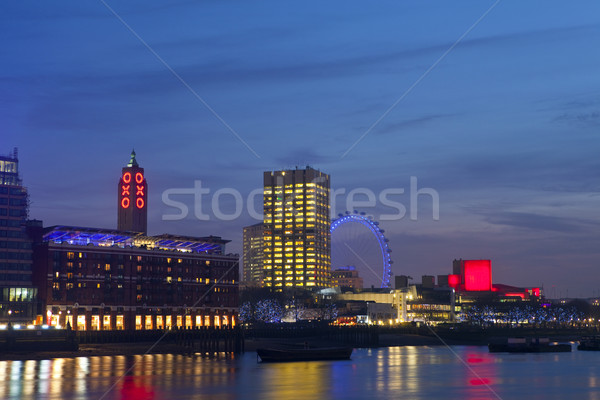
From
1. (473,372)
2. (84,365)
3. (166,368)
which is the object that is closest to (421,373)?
(473,372)

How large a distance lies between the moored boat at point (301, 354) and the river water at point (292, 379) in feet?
9.57

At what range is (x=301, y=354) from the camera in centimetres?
17425

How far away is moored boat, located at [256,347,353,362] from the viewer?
168 meters

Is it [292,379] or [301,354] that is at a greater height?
[301,354]

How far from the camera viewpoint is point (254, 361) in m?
167

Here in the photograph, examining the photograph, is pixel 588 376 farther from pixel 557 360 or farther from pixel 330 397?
pixel 330 397

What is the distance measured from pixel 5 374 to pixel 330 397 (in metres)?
56.4

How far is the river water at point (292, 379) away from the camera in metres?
110

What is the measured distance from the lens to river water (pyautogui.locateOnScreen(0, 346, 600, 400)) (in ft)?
360

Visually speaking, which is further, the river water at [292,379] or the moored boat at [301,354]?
the moored boat at [301,354]

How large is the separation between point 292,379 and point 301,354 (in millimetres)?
44493

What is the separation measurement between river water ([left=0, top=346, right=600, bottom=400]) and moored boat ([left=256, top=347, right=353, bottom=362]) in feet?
9.57

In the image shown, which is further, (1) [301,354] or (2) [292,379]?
(1) [301,354]

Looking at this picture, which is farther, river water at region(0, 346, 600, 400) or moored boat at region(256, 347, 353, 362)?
moored boat at region(256, 347, 353, 362)
